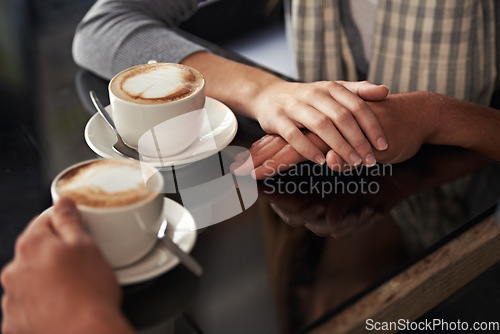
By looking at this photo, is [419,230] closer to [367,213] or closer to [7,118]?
[367,213]

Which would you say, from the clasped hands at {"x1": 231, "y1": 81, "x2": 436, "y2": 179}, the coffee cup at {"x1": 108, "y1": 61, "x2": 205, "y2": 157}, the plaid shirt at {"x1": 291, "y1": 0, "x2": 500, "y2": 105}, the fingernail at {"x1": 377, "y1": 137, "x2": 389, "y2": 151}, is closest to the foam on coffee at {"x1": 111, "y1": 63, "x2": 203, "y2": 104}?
the coffee cup at {"x1": 108, "y1": 61, "x2": 205, "y2": 157}

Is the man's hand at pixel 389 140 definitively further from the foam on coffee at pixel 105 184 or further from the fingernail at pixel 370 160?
the foam on coffee at pixel 105 184

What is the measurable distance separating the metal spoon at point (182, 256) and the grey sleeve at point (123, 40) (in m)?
0.38

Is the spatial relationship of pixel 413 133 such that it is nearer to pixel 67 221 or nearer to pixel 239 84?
pixel 239 84

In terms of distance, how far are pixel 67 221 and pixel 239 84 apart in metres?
0.38

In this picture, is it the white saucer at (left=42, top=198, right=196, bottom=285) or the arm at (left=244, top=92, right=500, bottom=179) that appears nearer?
the white saucer at (left=42, top=198, right=196, bottom=285)

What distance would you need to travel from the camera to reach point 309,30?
39.9 inches

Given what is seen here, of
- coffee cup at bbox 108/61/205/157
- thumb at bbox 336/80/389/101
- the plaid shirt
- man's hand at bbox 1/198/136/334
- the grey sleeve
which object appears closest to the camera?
man's hand at bbox 1/198/136/334

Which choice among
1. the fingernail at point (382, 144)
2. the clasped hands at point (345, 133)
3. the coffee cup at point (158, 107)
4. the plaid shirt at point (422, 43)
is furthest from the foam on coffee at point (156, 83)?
the plaid shirt at point (422, 43)

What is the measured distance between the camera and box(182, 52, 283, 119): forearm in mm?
664

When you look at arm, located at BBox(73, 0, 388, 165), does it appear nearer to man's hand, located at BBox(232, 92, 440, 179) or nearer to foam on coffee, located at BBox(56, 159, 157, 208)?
man's hand, located at BBox(232, 92, 440, 179)

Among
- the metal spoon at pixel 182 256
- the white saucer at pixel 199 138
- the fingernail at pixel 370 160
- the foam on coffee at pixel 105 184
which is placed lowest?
the fingernail at pixel 370 160

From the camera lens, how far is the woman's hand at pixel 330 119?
A: 0.56 meters

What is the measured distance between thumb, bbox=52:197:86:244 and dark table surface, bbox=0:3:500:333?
0.07 m
